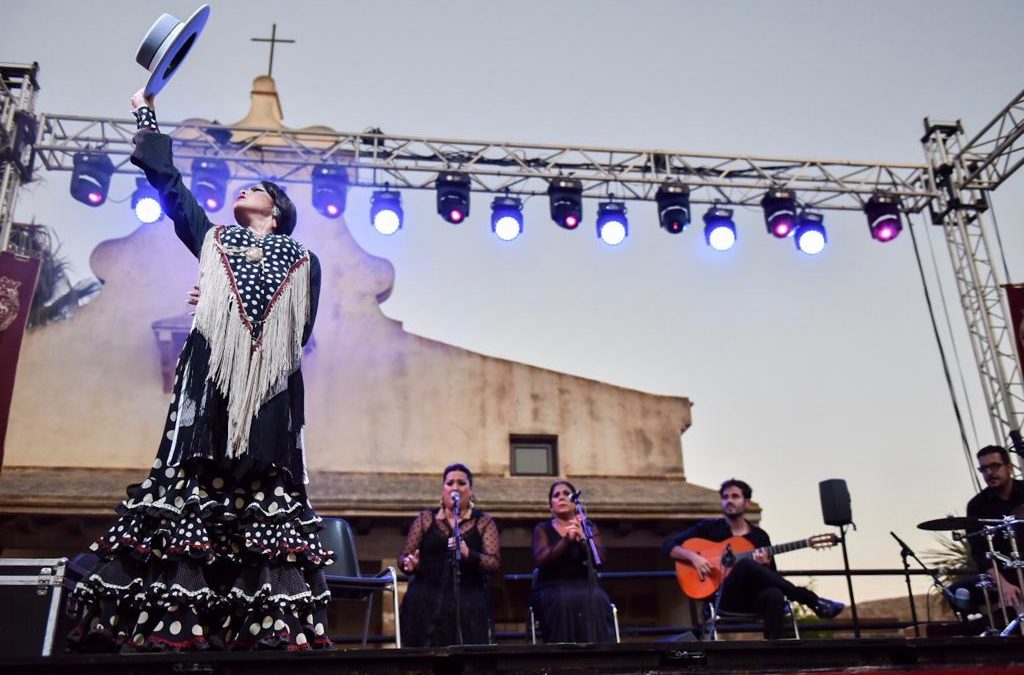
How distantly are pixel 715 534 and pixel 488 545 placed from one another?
1.87 metres

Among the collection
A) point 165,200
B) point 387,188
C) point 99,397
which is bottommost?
point 165,200

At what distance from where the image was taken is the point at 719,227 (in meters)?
9.35

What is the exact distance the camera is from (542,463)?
1183cm

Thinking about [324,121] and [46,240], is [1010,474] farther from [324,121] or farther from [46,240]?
[46,240]

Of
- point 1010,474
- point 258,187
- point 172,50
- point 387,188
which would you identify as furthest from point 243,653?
point 387,188

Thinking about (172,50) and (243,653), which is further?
(172,50)

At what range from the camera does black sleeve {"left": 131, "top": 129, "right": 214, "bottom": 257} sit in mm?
3170

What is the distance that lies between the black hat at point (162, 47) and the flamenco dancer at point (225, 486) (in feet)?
0.41

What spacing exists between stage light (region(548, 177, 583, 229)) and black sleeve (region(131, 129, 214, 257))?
5.92m

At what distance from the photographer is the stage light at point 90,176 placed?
8.38 meters

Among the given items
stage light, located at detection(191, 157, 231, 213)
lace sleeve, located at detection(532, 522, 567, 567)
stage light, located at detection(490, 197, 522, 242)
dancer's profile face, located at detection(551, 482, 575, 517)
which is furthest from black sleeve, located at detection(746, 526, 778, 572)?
stage light, located at detection(191, 157, 231, 213)

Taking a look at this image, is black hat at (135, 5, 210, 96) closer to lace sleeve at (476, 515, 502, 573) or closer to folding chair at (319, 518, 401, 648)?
folding chair at (319, 518, 401, 648)

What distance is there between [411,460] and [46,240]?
9713 millimetres

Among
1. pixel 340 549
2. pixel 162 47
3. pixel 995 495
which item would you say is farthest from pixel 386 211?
pixel 995 495
